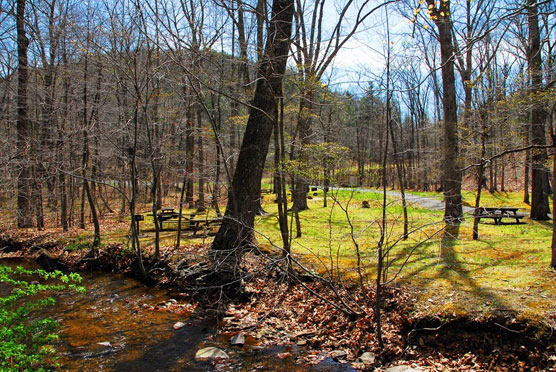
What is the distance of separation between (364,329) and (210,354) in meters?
2.29

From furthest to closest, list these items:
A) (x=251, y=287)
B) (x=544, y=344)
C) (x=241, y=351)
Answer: (x=251, y=287)
(x=241, y=351)
(x=544, y=344)

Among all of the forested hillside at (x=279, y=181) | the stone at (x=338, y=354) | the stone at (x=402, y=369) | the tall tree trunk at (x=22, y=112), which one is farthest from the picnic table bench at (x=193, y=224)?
the stone at (x=402, y=369)

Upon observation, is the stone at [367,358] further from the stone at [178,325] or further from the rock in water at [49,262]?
the rock in water at [49,262]

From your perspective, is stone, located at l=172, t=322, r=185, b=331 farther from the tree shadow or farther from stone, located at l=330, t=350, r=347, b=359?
the tree shadow

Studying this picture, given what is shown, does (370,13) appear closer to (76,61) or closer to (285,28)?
(285,28)

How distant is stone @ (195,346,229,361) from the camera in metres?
5.04

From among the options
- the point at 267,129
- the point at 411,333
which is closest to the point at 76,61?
the point at 267,129

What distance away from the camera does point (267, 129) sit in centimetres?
812

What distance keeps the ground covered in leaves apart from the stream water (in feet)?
1.07

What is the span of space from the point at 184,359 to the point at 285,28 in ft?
21.8

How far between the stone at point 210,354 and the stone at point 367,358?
1.88 m

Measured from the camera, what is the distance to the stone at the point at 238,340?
5.45 metres

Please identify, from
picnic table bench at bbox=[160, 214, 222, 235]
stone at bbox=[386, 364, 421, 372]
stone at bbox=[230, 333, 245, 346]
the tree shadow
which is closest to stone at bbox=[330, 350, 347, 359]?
stone at bbox=[386, 364, 421, 372]

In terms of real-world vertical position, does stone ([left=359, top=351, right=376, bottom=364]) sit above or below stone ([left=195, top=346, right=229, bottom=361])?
above
